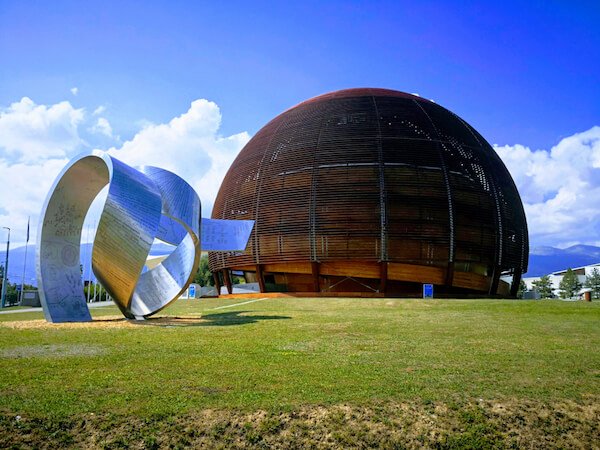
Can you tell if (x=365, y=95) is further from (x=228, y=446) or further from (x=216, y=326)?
(x=228, y=446)

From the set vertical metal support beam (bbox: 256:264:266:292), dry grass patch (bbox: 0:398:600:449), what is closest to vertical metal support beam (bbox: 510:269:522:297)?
vertical metal support beam (bbox: 256:264:266:292)

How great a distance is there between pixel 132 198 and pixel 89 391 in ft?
26.9

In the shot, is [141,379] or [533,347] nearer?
[141,379]

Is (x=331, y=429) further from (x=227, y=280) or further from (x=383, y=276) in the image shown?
(x=227, y=280)

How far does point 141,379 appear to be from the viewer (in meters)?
8.00

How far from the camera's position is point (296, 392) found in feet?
24.2

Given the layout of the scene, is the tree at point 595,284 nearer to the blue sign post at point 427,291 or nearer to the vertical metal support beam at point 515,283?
the vertical metal support beam at point 515,283

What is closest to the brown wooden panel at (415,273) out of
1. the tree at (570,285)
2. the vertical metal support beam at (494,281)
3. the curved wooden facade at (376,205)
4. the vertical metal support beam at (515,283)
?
the curved wooden facade at (376,205)

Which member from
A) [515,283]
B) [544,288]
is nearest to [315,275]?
[515,283]

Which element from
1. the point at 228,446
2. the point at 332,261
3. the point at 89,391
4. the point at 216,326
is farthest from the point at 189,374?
the point at 332,261

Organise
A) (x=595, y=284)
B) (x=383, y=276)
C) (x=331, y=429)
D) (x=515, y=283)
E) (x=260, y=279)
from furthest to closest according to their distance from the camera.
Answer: (x=595, y=284), (x=515, y=283), (x=260, y=279), (x=383, y=276), (x=331, y=429)

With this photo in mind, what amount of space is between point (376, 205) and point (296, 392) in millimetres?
27958

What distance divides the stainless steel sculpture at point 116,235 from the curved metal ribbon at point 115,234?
0.03 meters

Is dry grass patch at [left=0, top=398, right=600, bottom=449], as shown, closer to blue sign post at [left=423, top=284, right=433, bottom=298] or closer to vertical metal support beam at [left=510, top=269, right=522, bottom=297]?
blue sign post at [left=423, top=284, right=433, bottom=298]
